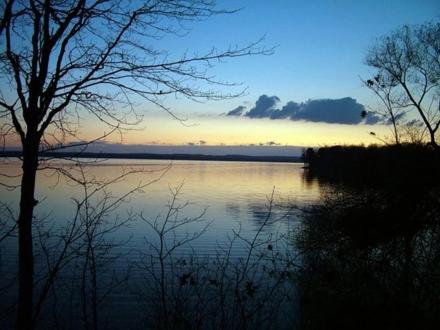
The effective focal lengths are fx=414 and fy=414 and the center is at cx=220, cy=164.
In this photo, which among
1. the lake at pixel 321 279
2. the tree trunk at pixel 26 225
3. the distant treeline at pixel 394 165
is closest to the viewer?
the tree trunk at pixel 26 225

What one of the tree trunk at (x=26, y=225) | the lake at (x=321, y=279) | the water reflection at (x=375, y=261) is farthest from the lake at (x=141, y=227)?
the water reflection at (x=375, y=261)

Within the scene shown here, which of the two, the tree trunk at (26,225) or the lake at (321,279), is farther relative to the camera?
the lake at (321,279)

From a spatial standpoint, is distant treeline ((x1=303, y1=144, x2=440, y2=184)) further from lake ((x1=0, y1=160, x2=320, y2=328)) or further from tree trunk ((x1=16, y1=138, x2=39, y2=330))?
tree trunk ((x1=16, y1=138, x2=39, y2=330))

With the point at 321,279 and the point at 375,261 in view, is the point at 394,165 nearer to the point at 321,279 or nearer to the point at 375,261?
the point at 375,261

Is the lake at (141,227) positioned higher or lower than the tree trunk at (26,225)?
lower

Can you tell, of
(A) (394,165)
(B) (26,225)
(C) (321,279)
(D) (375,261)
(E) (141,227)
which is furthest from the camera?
(E) (141,227)

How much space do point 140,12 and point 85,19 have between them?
571 millimetres

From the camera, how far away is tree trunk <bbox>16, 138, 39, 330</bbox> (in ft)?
12.6

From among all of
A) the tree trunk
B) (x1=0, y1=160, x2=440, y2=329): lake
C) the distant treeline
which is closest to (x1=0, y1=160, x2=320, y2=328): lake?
(x1=0, y1=160, x2=440, y2=329): lake

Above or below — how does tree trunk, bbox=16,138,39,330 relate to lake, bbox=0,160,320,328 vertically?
above

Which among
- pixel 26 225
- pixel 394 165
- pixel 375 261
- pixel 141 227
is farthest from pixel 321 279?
pixel 141 227

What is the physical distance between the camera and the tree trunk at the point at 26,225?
12.6ft

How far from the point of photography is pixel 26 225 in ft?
12.9

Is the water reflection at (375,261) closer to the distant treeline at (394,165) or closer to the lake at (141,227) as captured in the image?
the distant treeline at (394,165)
